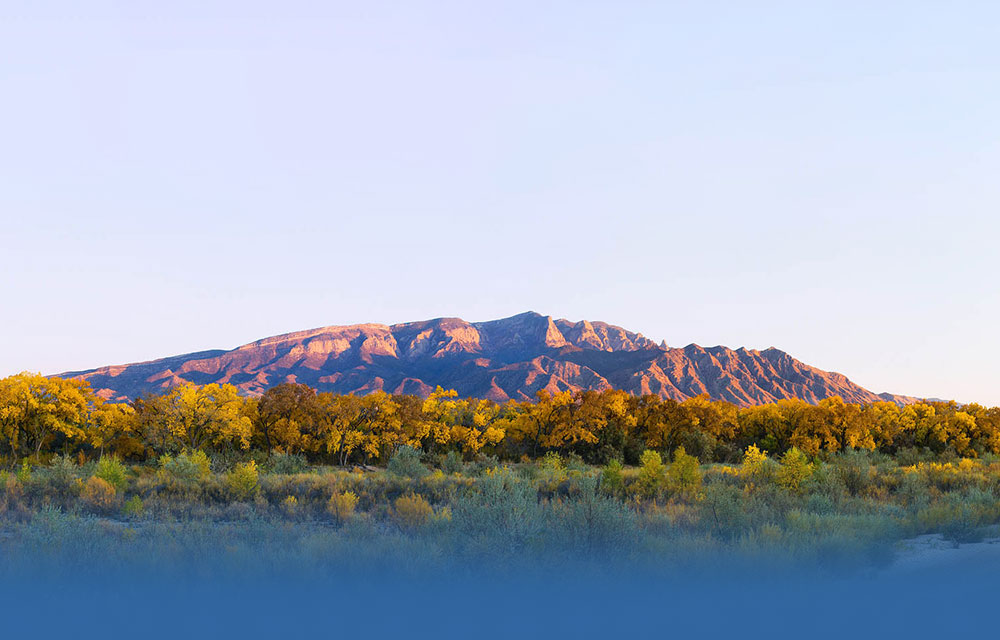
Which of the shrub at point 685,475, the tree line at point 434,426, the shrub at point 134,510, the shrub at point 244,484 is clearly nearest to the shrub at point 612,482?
the shrub at point 685,475

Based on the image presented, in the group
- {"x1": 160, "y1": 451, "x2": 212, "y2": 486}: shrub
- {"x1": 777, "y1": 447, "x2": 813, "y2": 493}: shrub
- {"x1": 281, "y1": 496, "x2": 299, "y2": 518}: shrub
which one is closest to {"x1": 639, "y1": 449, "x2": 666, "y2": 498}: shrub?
{"x1": 777, "y1": 447, "x2": 813, "y2": 493}: shrub

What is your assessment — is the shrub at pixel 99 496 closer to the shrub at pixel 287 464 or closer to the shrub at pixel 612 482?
the shrub at pixel 287 464

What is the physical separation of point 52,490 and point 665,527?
14.3 m

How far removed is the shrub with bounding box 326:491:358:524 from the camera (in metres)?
13.0

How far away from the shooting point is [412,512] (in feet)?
41.9

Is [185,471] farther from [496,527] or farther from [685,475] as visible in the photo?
[685,475]

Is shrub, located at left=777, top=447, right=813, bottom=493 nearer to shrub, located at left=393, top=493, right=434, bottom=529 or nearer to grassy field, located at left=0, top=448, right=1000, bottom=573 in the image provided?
grassy field, located at left=0, top=448, right=1000, bottom=573

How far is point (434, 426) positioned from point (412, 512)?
1706 centimetres

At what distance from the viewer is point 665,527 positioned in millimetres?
10914

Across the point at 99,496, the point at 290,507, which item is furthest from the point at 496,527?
the point at 99,496

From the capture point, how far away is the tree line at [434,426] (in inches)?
1069

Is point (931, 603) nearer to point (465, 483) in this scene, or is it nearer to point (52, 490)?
point (465, 483)

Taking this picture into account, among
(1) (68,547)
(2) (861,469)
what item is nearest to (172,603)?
(1) (68,547)

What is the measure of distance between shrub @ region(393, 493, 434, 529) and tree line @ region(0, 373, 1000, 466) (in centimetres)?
1488
